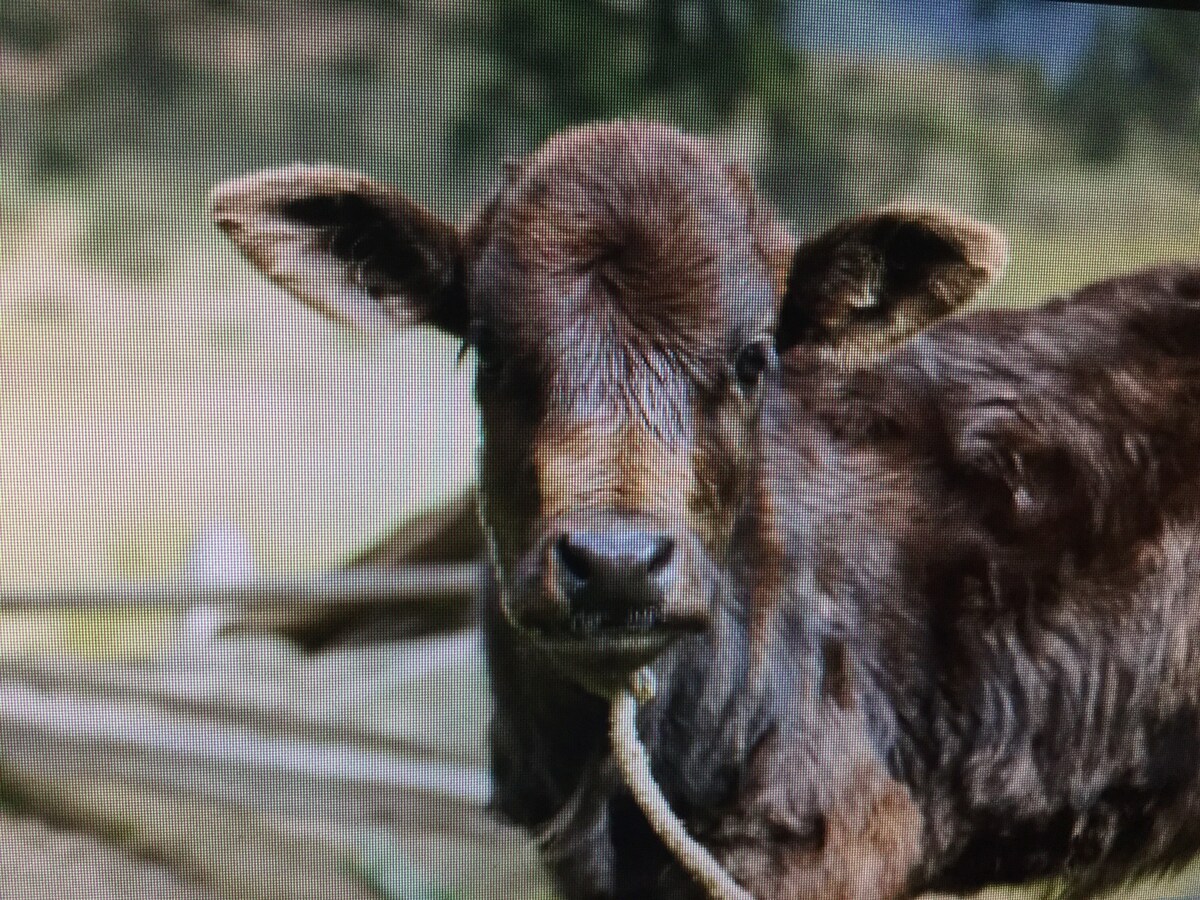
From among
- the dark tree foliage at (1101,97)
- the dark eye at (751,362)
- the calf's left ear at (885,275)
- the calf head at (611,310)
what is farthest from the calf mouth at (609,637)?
the dark tree foliage at (1101,97)

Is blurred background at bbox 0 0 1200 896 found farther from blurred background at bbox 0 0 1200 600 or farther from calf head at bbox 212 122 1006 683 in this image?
calf head at bbox 212 122 1006 683

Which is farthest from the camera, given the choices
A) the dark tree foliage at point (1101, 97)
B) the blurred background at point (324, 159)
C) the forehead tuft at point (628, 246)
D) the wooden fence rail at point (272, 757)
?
the dark tree foliage at point (1101, 97)

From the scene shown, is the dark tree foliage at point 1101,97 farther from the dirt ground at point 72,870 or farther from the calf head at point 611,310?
the dirt ground at point 72,870

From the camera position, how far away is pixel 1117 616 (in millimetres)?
1580

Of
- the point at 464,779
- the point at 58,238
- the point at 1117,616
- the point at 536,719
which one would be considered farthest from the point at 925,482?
the point at 58,238

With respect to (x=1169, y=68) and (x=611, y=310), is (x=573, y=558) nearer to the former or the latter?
(x=611, y=310)

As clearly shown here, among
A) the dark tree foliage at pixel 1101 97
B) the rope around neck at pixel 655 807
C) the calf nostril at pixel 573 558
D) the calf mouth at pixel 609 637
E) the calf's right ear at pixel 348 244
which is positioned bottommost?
the rope around neck at pixel 655 807

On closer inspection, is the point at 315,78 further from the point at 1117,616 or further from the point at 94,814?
the point at 1117,616

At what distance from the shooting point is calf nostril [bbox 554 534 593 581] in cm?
114

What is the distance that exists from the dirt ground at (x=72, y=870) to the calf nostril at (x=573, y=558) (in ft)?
2.10

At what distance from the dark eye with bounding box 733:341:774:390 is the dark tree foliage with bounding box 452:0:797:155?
1.09 ft

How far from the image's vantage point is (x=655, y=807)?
138 cm

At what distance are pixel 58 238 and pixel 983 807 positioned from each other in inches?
44.8

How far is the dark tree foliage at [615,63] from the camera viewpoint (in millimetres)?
1456
